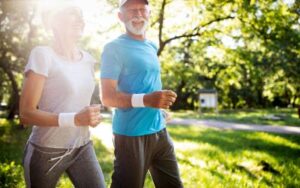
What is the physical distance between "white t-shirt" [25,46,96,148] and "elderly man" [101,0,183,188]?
0.82ft

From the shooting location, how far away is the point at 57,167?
3.24m

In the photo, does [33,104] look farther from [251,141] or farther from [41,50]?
[251,141]

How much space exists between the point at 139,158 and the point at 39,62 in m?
1.05

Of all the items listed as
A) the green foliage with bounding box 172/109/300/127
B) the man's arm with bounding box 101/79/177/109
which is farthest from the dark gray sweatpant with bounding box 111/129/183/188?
the green foliage with bounding box 172/109/300/127

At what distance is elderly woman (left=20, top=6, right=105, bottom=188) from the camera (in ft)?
9.84

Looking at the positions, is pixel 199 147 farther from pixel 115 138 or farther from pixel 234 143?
pixel 115 138

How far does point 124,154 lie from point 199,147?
9.27 m

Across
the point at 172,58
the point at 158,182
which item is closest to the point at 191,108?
the point at 172,58

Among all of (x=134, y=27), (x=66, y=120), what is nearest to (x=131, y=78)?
→ (x=134, y=27)

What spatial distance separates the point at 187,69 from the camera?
1501 cm

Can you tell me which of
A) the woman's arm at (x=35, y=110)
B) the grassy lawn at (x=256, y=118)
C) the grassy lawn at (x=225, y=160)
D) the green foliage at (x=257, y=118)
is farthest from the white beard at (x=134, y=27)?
the grassy lawn at (x=256, y=118)

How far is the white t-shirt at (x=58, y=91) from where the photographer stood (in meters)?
3.09

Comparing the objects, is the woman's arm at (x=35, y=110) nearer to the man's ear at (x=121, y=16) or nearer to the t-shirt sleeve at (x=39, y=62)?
the t-shirt sleeve at (x=39, y=62)

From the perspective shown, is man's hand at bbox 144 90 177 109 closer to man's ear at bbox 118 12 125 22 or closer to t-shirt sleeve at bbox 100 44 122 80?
t-shirt sleeve at bbox 100 44 122 80
